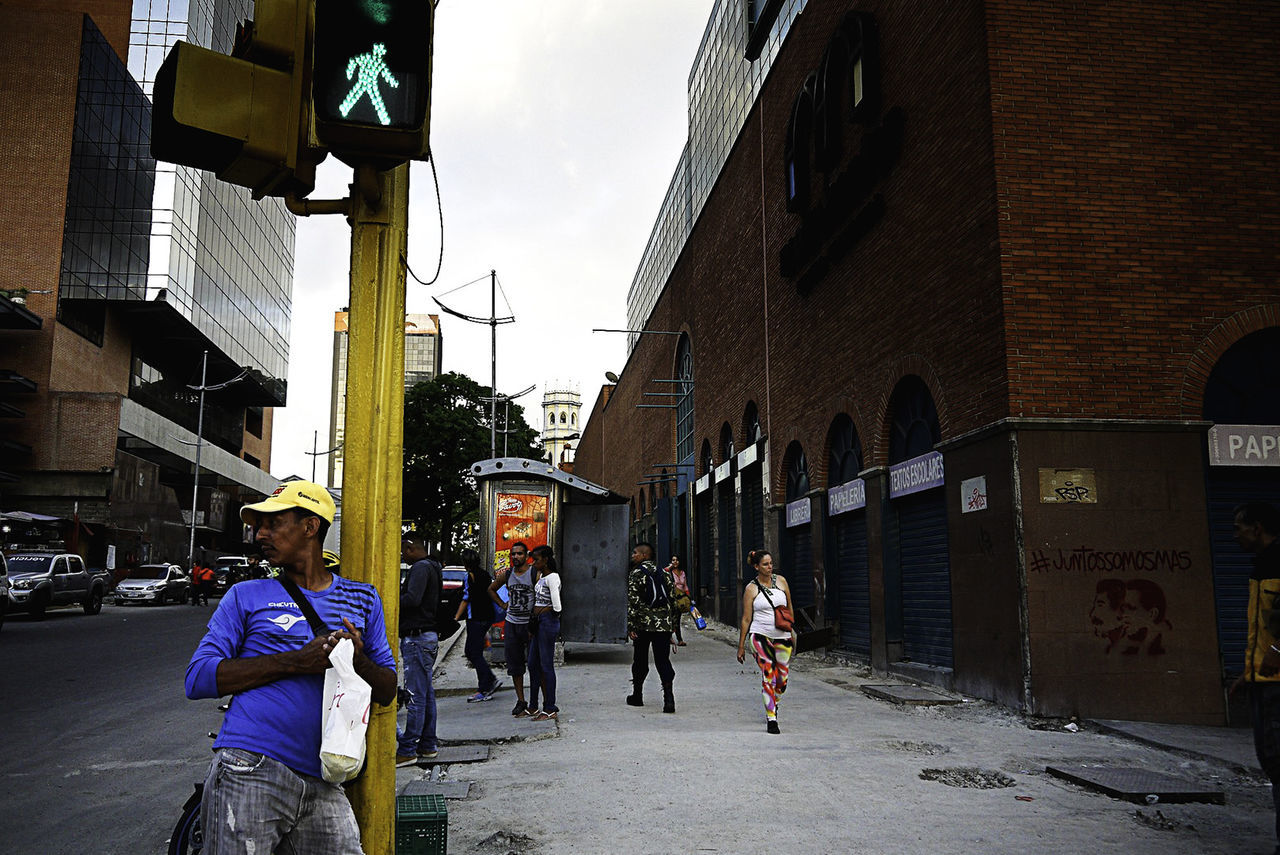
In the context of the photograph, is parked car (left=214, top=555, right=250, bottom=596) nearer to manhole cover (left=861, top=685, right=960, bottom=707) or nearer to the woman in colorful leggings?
manhole cover (left=861, top=685, right=960, bottom=707)

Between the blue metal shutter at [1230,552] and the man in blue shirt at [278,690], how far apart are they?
10.4 metres

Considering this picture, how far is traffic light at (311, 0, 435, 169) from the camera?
3.16 meters

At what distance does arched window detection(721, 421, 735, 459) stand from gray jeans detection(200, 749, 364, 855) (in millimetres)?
24623

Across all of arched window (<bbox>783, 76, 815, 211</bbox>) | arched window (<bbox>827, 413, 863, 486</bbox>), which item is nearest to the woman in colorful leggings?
arched window (<bbox>827, 413, 863, 486</bbox>)

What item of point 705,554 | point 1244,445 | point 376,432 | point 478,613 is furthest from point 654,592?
point 705,554

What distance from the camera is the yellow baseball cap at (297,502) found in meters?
3.03

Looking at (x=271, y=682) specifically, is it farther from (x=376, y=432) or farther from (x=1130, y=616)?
(x=1130, y=616)

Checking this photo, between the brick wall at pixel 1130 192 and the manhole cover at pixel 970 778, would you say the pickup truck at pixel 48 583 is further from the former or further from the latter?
the manhole cover at pixel 970 778

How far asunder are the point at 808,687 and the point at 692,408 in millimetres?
21179

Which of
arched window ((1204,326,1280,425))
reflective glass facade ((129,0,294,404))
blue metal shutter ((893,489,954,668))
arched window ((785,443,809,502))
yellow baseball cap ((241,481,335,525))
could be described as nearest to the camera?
yellow baseball cap ((241,481,335,525))

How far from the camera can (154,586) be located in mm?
35312

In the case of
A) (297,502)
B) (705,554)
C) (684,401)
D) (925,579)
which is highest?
(684,401)

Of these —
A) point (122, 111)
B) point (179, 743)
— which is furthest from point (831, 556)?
point (122, 111)

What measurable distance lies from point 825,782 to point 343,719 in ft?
17.3
